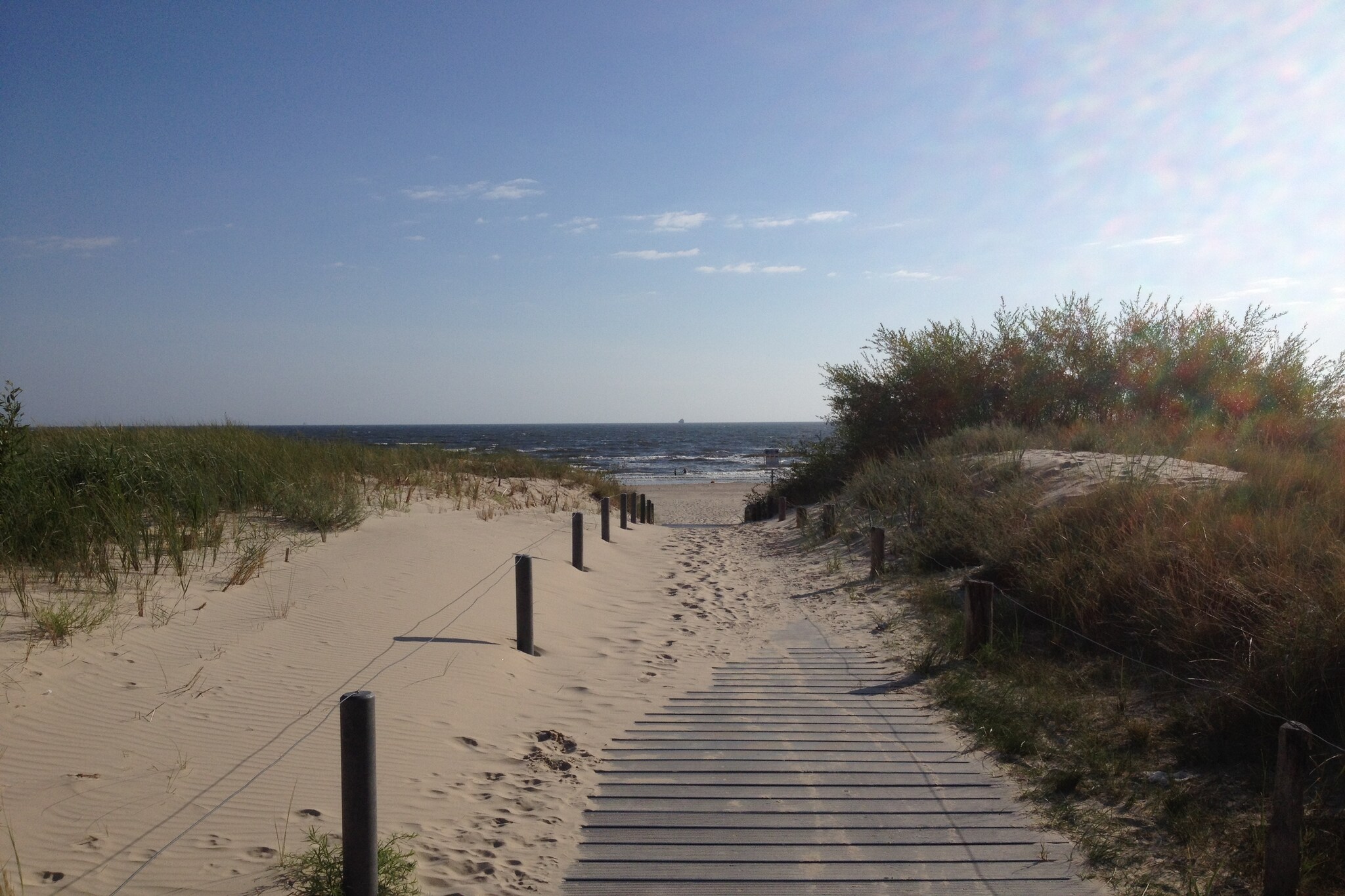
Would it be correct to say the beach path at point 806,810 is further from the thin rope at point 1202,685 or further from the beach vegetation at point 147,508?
the beach vegetation at point 147,508

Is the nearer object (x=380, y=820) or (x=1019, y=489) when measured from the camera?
(x=380, y=820)

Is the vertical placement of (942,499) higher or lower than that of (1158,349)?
lower

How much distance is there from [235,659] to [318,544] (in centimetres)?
397

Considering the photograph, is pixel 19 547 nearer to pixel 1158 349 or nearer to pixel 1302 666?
pixel 1302 666

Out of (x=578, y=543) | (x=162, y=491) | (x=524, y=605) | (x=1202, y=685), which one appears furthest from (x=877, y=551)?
(x=162, y=491)

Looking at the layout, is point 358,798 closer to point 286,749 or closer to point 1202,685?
point 286,749

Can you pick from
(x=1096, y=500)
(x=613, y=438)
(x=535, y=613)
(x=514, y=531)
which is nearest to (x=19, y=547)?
(x=535, y=613)

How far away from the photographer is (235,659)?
618 centimetres

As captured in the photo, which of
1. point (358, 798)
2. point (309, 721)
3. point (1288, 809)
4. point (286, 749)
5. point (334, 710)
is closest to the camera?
point (358, 798)

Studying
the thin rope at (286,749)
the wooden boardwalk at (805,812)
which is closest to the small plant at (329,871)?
the thin rope at (286,749)

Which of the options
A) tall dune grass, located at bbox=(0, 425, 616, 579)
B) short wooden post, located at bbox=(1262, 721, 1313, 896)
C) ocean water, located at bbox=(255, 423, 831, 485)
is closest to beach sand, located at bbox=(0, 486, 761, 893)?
tall dune grass, located at bbox=(0, 425, 616, 579)

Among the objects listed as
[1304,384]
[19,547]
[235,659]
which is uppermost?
[1304,384]

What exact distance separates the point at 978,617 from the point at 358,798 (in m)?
5.83

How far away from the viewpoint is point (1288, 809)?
11.5ft
